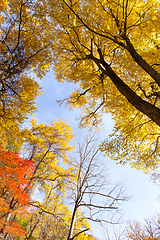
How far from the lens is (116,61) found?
4000mm

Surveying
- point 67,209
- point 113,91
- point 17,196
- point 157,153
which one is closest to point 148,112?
point 113,91

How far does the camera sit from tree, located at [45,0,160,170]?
311cm

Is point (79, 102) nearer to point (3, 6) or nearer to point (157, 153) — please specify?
point (157, 153)

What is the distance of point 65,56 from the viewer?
483cm

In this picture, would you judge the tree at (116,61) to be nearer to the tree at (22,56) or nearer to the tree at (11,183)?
the tree at (22,56)

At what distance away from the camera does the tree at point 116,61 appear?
311 centimetres

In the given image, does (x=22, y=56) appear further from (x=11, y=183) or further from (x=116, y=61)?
(x=11, y=183)

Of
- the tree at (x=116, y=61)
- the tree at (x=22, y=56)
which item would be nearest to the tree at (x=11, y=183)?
the tree at (x=22, y=56)

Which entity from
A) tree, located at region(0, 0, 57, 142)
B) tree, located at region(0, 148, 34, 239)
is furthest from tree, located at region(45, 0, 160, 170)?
tree, located at region(0, 148, 34, 239)

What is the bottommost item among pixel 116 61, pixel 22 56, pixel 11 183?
pixel 11 183

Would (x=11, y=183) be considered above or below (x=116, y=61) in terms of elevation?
below

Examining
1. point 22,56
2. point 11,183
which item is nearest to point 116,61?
point 22,56

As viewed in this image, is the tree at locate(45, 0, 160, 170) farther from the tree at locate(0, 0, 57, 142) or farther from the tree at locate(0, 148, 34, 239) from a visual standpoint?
the tree at locate(0, 148, 34, 239)

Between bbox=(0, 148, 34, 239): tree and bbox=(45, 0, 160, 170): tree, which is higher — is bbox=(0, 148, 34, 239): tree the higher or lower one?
the lower one
